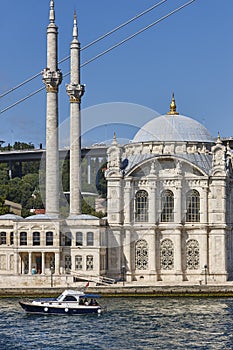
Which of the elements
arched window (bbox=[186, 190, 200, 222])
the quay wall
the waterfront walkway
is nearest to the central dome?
arched window (bbox=[186, 190, 200, 222])

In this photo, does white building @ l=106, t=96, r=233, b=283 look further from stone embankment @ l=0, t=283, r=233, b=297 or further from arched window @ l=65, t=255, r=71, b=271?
stone embankment @ l=0, t=283, r=233, b=297

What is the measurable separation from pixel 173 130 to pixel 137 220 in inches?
346

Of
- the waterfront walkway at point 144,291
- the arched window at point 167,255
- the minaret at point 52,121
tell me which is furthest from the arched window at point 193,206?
the minaret at point 52,121

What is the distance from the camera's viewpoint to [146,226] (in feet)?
255

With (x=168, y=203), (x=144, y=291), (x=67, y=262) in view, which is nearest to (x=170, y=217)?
(x=168, y=203)

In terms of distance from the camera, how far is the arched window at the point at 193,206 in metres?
77.8

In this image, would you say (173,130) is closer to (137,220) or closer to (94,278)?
(137,220)

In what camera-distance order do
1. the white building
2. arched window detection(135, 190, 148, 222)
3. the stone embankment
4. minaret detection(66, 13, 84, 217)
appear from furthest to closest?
minaret detection(66, 13, 84, 217) → arched window detection(135, 190, 148, 222) → the white building → the stone embankment

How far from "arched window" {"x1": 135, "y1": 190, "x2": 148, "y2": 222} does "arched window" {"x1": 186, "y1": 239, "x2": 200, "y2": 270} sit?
419cm

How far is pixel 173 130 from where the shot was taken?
82.0 meters

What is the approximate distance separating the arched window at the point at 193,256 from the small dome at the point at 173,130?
29.2 feet

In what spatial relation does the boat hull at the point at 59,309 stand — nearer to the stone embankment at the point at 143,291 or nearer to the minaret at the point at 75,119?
the stone embankment at the point at 143,291

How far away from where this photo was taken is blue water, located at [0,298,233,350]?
48.0 metres

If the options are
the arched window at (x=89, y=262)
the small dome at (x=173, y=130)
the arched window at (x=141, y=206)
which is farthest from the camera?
the small dome at (x=173, y=130)
